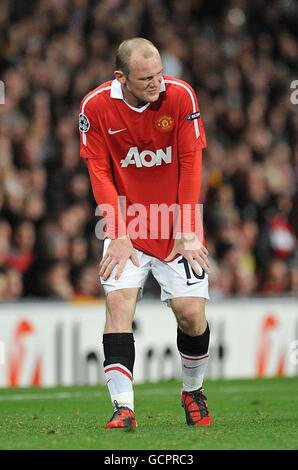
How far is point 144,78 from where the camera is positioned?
23.2 ft

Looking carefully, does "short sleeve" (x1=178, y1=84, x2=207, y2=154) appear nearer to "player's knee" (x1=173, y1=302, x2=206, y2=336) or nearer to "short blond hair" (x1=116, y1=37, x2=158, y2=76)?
"short blond hair" (x1=116, y1=37, x2=158, y2=76)

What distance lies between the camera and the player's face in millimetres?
7035

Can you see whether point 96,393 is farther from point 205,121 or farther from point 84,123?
point 205,121

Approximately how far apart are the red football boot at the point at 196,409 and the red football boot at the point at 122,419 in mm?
530

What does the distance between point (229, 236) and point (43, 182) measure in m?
2.66

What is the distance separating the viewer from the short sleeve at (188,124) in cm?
739

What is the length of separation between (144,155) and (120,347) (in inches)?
47.3

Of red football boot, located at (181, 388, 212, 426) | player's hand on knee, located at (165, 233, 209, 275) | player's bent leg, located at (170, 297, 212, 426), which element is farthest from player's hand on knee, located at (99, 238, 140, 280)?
red football boot, located at (181, 388, 212, 426)

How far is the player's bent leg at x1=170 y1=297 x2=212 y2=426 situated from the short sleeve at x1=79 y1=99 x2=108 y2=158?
105cm

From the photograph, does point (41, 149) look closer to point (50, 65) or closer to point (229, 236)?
point (50, 65)

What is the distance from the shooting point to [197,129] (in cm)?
745

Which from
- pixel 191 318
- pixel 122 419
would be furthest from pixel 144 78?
pixel 122 419
